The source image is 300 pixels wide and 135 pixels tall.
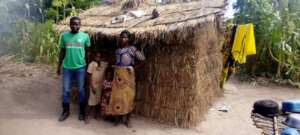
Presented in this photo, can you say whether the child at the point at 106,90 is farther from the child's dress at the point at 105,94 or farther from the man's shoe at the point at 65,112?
the man's shoe at the point at 65,112

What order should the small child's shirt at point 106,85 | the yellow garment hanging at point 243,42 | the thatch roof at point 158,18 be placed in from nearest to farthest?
A: the thatch roof at point 158,18 → the small child's shirt at point 106,85 → the yellow garment hanging at point 243,42

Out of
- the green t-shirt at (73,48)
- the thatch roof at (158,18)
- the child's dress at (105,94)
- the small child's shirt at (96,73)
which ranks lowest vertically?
the child's dress at (105,94)

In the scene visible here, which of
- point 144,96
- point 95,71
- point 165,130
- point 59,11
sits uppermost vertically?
point 59,11

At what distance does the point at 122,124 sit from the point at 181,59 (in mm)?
1475

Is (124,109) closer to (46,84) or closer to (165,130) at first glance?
(165,130)

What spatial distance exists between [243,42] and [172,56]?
99.3 inches

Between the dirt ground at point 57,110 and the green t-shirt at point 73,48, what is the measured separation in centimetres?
98

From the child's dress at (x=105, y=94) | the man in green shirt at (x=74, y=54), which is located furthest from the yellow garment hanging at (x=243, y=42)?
the man in green shirt at (x=74, y=54)

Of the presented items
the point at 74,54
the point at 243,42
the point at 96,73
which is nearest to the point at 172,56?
the point at 96,73

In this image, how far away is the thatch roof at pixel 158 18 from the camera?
597 centimetres

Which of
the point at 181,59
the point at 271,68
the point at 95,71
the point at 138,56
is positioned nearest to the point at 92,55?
the point at 95,71

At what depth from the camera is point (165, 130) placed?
6207 mm

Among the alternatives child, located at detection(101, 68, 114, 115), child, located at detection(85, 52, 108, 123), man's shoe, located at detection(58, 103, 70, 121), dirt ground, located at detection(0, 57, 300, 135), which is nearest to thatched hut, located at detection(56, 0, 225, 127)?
dirt ground, located at detection(0, 57, 300, 135)

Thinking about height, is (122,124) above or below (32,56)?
below
